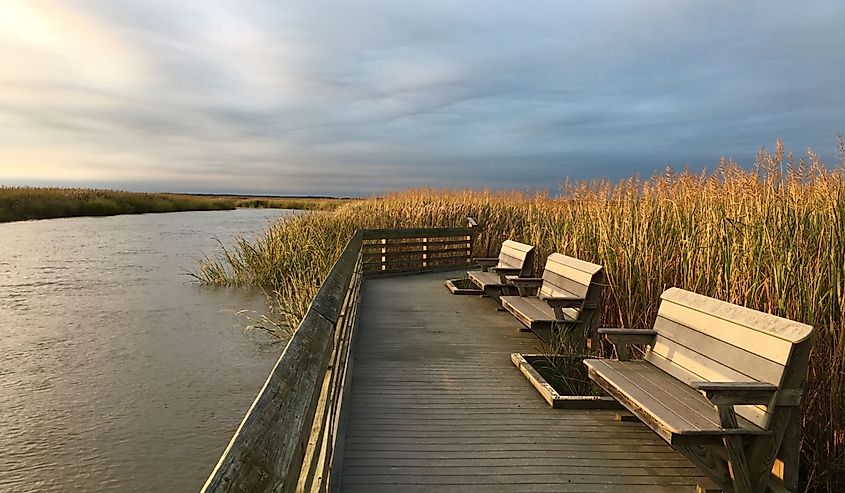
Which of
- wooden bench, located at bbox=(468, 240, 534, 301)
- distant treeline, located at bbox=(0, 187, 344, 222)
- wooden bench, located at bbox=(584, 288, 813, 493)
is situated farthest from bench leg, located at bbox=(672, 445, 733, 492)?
distant treeline, located at bbox=(0, 187, 344, 222)

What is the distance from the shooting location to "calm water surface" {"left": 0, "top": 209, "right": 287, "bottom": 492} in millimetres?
4359

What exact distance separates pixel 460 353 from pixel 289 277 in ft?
18.8

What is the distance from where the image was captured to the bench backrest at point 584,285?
448cm

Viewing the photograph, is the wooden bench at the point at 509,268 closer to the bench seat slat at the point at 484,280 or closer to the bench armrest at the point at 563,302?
the bench seat slat at the point at 484,280

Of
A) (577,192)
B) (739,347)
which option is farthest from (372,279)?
(739,347)

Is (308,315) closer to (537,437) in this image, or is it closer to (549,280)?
(537,437)

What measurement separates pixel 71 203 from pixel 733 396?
4013 centimetres

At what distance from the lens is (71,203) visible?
35094 mm

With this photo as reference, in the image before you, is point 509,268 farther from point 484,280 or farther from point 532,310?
point 532,310

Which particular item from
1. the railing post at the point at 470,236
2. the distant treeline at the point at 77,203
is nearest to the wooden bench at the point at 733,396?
the railing post at the point at 470,236

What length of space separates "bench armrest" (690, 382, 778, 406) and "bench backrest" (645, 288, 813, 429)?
2.9 inches

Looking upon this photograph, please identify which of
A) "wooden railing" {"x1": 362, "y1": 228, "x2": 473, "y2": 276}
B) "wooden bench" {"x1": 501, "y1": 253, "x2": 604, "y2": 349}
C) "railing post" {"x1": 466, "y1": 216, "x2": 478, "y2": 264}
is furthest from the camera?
"railing post" {"x1": 466, "y1": 216, "x2": 478, "y2": 264}

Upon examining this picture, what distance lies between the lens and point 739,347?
8.37 feet

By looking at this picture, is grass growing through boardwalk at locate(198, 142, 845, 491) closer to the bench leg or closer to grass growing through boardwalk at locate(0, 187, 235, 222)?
the bench leg
